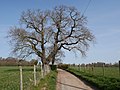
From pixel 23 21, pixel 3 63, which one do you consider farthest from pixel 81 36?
pixel 3 63

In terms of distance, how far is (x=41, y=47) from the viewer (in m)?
58.1


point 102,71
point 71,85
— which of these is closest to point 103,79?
point 71,85

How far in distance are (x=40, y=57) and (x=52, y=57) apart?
2.66 metres

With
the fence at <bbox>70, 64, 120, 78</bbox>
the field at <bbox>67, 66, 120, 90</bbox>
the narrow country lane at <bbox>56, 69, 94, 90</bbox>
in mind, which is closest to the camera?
the field at <bbox>67, 66, 120, 90</bbox>

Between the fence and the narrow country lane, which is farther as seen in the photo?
the fence

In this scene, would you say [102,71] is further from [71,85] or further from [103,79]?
[71,85]

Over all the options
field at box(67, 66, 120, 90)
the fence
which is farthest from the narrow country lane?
the fence

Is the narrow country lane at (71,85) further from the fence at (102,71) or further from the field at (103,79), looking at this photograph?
the fence at (102,71)

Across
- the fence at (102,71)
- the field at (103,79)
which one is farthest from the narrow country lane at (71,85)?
the fence at (102,71)

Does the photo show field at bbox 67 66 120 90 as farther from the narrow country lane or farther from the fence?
Answer: the narrow country lane

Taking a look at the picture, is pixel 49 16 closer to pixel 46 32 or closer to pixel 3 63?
pixel 46 32

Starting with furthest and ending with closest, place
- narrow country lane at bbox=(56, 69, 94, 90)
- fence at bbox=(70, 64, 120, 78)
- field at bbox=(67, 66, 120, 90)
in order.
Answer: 1. fence at bbox=(70, 64, 120, 78)
2. narrow country lane at bbox=(56, 69, 94, 90)
3. field at bbox=(67, 66, 120, 90)

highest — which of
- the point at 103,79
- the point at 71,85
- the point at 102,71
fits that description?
the point at 103,79

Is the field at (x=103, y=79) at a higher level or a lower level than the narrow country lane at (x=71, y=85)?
higher
